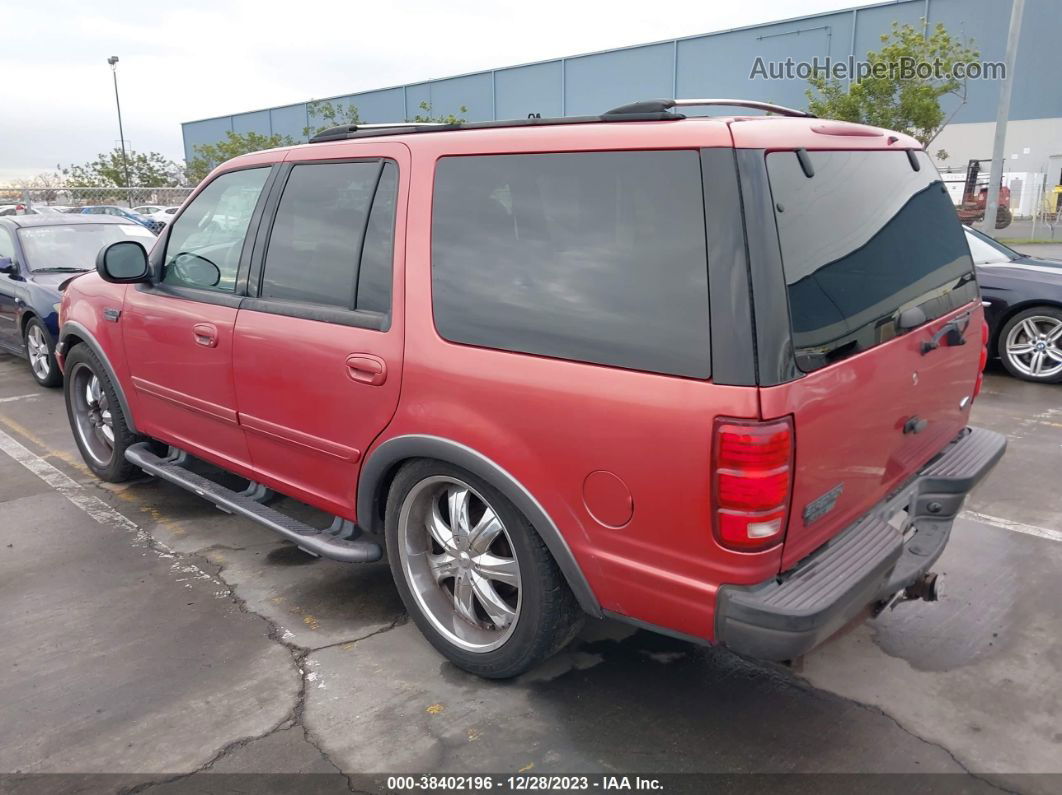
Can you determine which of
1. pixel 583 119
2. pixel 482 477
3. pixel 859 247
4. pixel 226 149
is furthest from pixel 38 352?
pixel 226 149

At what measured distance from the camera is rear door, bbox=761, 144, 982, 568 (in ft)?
7.43

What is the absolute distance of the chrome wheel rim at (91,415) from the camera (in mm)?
5023

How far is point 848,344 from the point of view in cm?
242

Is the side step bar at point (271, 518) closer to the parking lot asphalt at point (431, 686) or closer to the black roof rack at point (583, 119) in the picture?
the parking lot asphalt at point (431, 686)

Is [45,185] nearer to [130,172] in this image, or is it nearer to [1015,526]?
[130,172]

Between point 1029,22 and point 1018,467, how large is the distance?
33.0 meters

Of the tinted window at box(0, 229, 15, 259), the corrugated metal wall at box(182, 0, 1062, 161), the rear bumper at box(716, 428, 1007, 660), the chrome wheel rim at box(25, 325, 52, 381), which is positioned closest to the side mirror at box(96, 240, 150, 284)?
the rear bumper at box(716, 428, 1007, 660)

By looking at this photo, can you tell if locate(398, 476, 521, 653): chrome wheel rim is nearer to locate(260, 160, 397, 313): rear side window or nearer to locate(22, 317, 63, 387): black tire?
locate(260, 160, 397, 313): rear side window

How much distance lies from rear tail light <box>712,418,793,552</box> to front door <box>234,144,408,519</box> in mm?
1242

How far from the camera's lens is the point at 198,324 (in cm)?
380

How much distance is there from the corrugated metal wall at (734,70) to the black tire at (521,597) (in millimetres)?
30386

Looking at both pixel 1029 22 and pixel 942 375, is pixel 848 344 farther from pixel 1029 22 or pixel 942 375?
pixel 1029 22

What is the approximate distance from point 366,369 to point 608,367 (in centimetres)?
104

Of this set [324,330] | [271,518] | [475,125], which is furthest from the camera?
[271,518]
